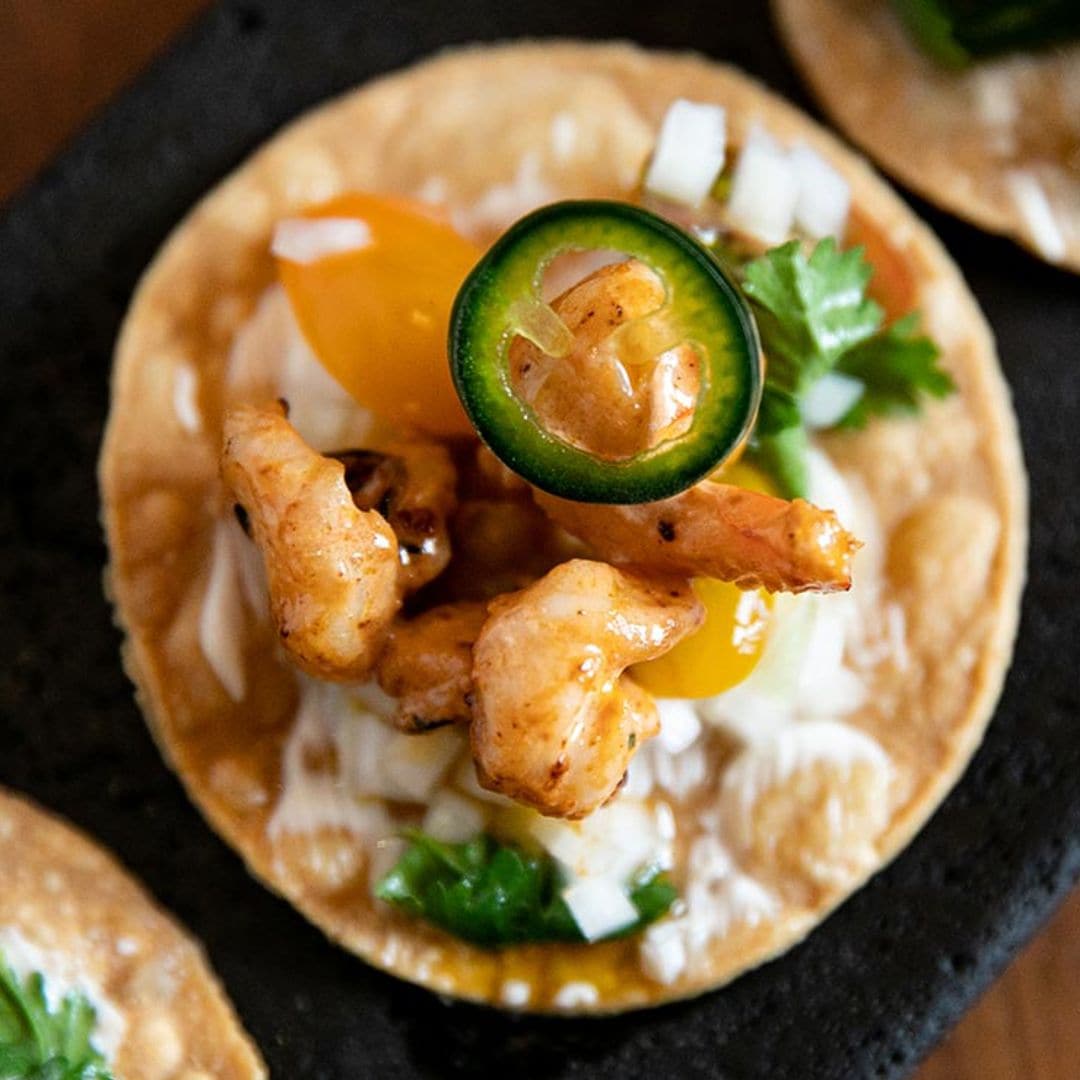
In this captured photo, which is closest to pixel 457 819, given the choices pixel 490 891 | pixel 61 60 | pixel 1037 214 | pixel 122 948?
pixel 490 891

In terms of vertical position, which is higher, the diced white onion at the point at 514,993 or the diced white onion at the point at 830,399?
the diced white onion at the point at 830,399

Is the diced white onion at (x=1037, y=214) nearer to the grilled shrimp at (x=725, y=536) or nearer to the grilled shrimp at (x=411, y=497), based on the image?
the grilled shrimp at (x=725, y=536)

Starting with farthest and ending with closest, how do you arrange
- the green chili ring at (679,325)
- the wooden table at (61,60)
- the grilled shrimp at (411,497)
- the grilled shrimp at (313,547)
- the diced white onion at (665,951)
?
the wooden table at (61,60)
the diced white onion at (665,951)
the grilled shrimp at (411,497)
the grilled shrimp at (313,547)
the green chili ring at (679,325)

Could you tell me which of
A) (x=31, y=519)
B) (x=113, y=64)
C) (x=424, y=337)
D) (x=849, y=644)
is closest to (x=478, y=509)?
(x=424, y=337)

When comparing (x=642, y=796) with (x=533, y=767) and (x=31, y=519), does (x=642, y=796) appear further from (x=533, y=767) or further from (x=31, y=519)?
(x=31, y=519)

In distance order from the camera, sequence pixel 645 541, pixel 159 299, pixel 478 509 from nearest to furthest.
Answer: pixel 645 541 < pixel 478 509 < pixel 159 299

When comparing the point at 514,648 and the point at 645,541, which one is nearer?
the point at 514,648

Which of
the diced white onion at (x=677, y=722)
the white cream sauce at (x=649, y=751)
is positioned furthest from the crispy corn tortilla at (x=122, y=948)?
the diced white onion at (x=677, y=722)

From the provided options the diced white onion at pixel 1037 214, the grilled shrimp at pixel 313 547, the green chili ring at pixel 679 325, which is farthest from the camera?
the diced white onion at pixel 1037 214

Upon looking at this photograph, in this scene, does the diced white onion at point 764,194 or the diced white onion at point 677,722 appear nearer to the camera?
the diced white onion at point 677,722
